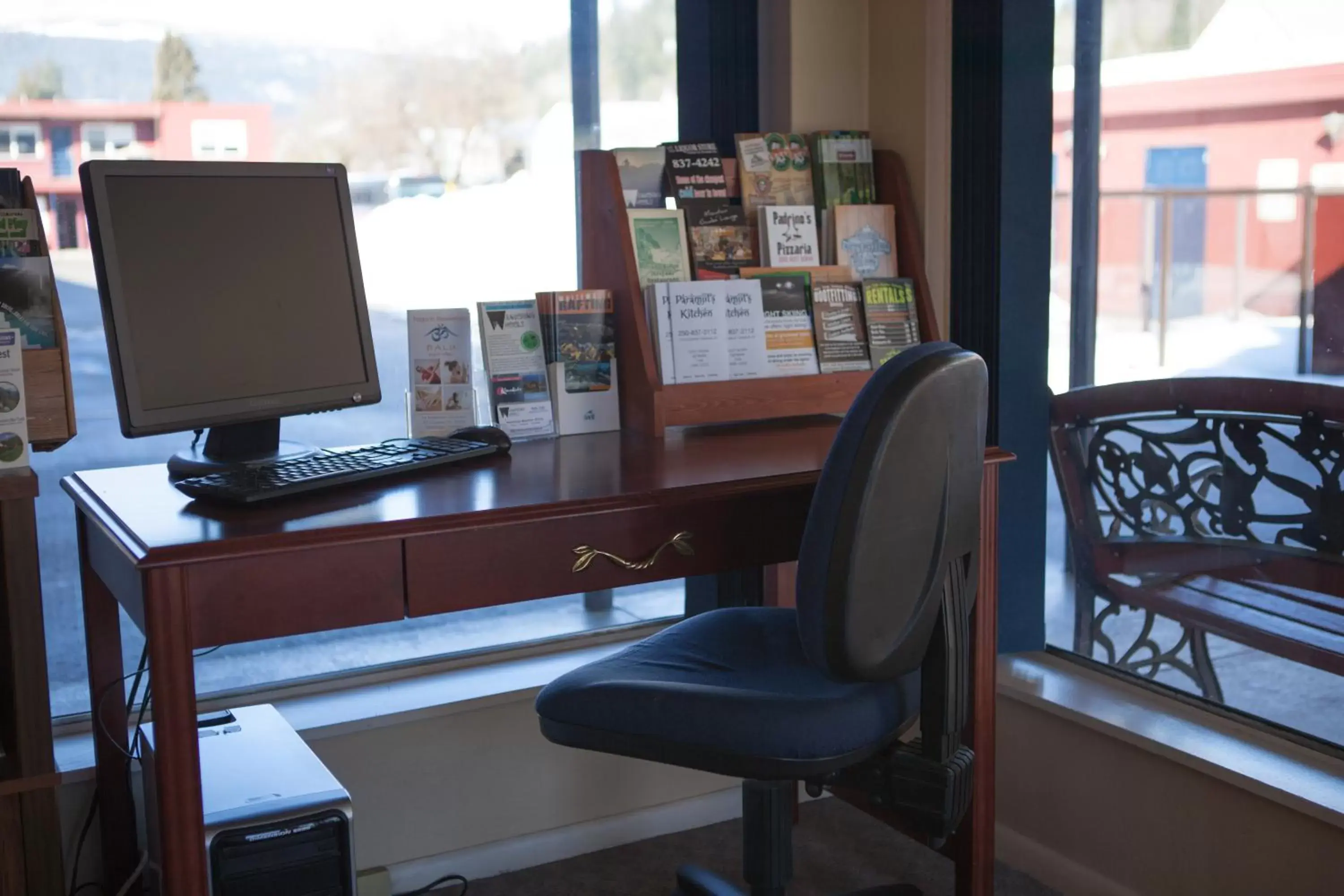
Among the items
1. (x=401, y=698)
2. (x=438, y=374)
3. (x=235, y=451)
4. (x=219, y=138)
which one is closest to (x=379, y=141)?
(x=219, y=138)

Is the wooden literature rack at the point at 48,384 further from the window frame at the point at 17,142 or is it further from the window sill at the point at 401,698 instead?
the window sill at the point at 401,698

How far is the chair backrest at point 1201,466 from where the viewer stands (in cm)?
208

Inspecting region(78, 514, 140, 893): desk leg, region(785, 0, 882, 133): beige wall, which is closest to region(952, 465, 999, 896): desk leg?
region(785, 0, 882, 133): beige wall

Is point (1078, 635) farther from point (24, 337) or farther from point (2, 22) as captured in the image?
point (2, 22)

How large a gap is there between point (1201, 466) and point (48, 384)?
6.21ft

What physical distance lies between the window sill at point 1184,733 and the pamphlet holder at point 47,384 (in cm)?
171

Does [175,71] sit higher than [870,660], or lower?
higher

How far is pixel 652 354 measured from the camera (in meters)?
2.33

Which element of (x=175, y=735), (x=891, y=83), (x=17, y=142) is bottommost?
(x=175, y=735)

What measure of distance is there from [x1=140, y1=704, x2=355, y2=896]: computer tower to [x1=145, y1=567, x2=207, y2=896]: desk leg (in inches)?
1.6

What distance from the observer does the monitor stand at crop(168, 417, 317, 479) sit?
1.95 metres

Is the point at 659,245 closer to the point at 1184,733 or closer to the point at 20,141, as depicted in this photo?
the point at 20,141

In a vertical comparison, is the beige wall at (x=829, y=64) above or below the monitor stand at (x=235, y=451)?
above

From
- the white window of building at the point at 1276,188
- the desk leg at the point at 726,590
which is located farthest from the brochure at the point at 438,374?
the white window of building at the point at 1276,188
